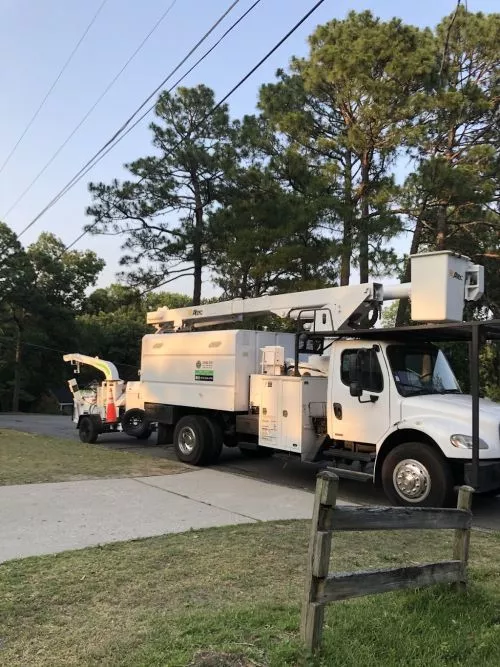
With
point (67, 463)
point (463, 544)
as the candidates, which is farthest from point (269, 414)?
point (463, 544)

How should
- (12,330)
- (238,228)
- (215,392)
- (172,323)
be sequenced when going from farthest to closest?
(12,330)
(238,228)
(172,323)
(215,392)

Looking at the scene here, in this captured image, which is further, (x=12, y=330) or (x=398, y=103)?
(x=12, y=330)

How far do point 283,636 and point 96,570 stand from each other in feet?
6.49

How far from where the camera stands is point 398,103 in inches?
731

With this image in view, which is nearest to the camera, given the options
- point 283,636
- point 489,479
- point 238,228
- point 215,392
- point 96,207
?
point 283,636

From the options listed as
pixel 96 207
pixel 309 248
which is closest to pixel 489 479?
pixel 309 248

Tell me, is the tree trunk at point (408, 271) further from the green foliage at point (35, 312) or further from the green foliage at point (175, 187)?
the green foliage at point (35, 312)

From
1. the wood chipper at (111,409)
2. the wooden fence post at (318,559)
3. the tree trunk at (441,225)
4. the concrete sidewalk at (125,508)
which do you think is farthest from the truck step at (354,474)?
the tree trunk at (441,225)

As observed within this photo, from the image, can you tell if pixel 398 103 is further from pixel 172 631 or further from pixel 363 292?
pixel 172 631

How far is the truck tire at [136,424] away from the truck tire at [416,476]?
7429 mm

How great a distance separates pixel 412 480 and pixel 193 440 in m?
4.94

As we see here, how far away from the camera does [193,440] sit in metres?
11.8

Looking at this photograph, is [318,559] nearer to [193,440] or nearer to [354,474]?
[354,474]

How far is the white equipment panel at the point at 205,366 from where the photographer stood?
36.4 ft
